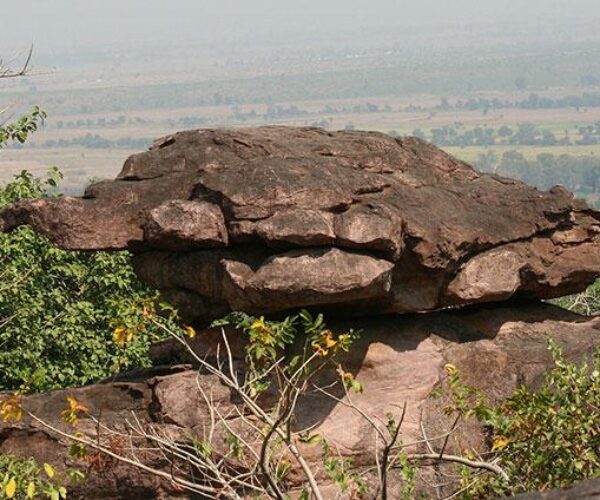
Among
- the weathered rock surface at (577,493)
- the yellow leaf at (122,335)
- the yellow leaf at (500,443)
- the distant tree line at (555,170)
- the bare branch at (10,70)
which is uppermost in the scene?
the bare branch at (10,70)

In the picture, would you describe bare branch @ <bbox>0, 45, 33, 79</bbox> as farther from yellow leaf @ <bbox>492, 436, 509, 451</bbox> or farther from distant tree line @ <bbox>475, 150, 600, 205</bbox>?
distant tree line @ <bbox>475, 150, 600, 205</bbox>

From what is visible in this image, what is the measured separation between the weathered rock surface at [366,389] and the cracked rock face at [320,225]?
44 cm

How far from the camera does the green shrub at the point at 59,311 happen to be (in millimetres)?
21578

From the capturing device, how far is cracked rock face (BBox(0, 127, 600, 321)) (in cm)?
1428

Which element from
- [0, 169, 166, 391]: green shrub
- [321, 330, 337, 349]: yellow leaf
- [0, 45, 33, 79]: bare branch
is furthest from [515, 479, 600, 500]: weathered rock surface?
[0, 169, 166, 391]: green shrub

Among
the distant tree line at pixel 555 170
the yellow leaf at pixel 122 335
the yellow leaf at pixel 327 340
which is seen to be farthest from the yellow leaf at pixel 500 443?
the distant tree line at pixel 555 170

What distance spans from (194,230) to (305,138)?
258 centimetres

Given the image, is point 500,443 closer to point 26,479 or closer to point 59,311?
point 26,479

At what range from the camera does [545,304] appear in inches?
672

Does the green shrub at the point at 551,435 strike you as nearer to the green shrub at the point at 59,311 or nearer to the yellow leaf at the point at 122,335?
the yellow leaf at the point at 122,335

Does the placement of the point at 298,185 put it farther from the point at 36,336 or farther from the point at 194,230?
the point at 36,336

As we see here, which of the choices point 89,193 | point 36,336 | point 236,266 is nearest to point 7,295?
point 36,336

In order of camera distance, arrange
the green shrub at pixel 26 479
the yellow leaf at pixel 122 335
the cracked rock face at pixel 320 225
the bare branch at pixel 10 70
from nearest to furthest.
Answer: the green shrub at pixel 26 479 < the yellow leaf at pixel 122 335 < the cracked rock face at pixel 320 225 < the bare branch at pixel 10 70

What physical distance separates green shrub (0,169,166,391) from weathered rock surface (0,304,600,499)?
5.74 metres
